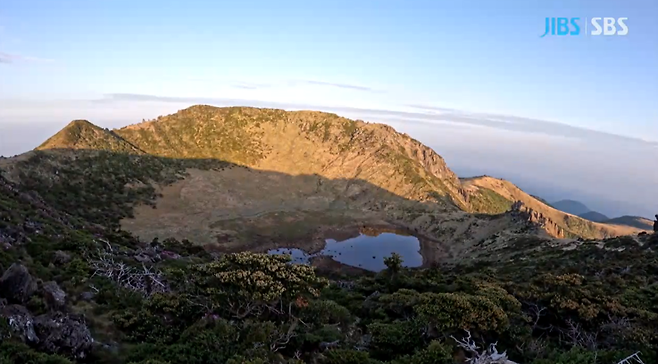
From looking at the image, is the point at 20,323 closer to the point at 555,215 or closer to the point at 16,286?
the point at 16,286

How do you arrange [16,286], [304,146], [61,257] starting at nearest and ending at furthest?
[16,286] → [61,257] → [304,146]

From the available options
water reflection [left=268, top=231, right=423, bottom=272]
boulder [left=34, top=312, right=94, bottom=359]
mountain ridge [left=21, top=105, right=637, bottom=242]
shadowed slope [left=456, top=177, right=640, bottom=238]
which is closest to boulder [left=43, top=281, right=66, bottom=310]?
boulder [left=34, top=312, right=94, bottom=359]

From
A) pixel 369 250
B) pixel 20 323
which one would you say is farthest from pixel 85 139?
pixel 20 323

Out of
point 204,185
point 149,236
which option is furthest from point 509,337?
point 204,185

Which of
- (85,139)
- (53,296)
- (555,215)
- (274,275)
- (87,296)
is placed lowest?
(555,215)

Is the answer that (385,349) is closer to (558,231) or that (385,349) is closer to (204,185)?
(558,231)

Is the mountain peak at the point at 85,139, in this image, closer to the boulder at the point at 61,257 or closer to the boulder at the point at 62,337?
the boulder at the point at 61,257

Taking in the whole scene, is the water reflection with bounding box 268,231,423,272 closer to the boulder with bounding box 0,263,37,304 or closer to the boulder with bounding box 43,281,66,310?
the boulder with bounding box 43,281,66,310
